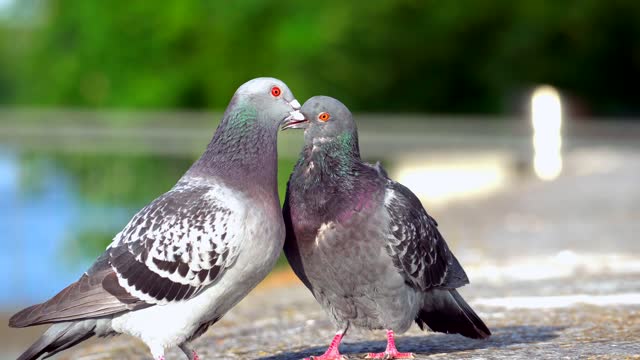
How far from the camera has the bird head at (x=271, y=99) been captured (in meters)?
5.24

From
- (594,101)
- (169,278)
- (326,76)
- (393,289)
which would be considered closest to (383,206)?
(393,289)

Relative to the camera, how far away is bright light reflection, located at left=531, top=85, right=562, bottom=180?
2188 cm

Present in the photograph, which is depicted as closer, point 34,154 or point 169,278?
point 169,278

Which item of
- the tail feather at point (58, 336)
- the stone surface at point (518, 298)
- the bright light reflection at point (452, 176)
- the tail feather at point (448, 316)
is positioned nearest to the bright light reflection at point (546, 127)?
the bright light reflection at point (452, 176)

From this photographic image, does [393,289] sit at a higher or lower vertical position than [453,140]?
lower

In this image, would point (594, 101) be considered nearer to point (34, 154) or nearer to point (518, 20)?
point (518, 20)

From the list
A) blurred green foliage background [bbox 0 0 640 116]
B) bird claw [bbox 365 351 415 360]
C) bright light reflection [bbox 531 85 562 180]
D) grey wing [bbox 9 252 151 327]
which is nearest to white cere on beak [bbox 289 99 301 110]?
grey wing [bbox 9 252 151 327]

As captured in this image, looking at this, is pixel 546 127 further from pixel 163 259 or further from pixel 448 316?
pixel 163 259

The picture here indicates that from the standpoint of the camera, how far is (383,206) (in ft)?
17.5

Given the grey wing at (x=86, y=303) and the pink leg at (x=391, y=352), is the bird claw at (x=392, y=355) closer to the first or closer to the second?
the pink leg at (x=391, y=352)

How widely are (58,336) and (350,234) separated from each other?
146 cm

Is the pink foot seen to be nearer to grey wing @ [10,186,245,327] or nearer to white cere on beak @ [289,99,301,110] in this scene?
grey wing @ [10,186,245,327]

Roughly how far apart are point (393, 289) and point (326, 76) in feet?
108

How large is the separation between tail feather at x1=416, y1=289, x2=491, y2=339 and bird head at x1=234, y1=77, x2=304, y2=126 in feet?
4.08
